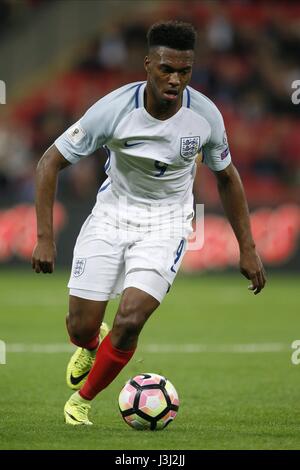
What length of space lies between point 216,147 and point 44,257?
4.43ft

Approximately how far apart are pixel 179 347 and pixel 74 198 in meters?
9.17

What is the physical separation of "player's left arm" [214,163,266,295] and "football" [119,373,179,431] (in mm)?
949

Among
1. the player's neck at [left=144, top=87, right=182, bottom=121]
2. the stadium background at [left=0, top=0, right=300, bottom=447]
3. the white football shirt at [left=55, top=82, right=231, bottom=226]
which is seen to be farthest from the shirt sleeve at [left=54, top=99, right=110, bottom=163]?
the stadium background at [left=0, top=0, right=300, bottom=447]

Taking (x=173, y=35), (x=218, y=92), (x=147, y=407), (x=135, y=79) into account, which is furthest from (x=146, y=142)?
(x=135, y=79)

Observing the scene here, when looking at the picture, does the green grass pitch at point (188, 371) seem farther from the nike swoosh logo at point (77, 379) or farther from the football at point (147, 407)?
the nike swoosh logo at point (77, 379)

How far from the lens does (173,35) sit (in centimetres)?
638

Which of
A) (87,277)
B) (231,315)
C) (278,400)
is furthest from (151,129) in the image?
(231,315)

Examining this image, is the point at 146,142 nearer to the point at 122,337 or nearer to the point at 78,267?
the point at 78,267

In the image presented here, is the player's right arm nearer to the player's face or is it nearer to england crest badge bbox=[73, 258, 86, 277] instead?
england crest badge bbox=[73, 258, 86, 277]

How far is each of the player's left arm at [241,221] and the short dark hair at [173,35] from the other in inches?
36.6

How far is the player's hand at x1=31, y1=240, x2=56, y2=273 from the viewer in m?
6.31

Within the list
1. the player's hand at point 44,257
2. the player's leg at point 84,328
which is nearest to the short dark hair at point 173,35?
the player's hand at point 44,257

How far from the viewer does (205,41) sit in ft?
74.4

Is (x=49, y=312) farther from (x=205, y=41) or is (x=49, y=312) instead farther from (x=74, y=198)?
(x=205, y=41)
